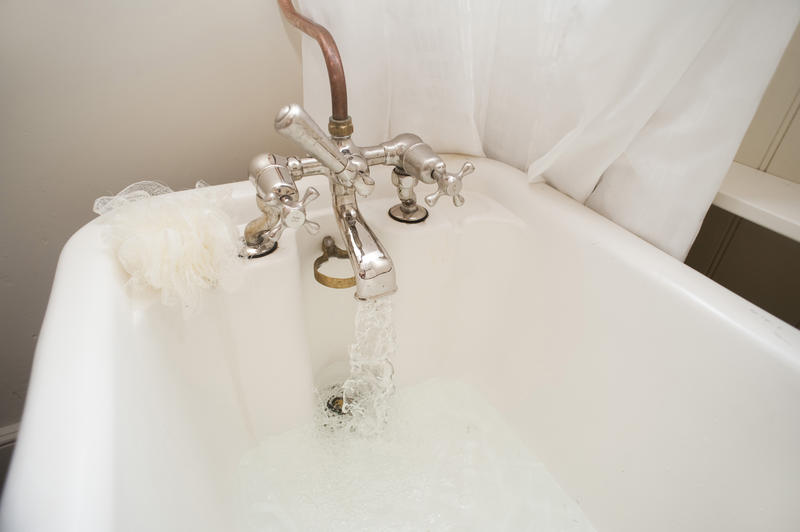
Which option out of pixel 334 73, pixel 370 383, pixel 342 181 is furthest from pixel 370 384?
pixel 334 73

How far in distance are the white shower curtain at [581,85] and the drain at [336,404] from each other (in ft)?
1.48

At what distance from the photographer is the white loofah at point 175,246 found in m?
0.42

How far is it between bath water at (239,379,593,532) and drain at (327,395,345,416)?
1.0 inches

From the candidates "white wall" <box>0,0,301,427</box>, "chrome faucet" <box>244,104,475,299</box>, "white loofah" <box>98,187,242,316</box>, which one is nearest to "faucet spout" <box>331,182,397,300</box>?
"chrome faucet" <box>244,104,475,299</box>

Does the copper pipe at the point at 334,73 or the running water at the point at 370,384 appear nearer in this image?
the copper pipe at the point at 334,73

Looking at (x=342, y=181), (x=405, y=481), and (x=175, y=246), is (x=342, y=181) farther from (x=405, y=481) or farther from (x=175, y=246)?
(x=405, y=481)

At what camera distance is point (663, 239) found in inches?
20.5

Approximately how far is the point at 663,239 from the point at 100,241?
26.4 inches

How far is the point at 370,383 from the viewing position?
680mm

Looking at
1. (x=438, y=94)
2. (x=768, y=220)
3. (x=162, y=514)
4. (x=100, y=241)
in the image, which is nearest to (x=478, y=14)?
(x=438, y=94)

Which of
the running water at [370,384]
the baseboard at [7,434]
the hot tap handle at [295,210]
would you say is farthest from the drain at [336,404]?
the baseboard at [7,434]

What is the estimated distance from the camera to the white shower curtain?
43 centimetres

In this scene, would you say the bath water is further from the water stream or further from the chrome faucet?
the chrome faucet

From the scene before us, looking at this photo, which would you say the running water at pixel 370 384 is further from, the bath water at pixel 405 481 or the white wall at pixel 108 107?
the white wall at pixel 108 107
